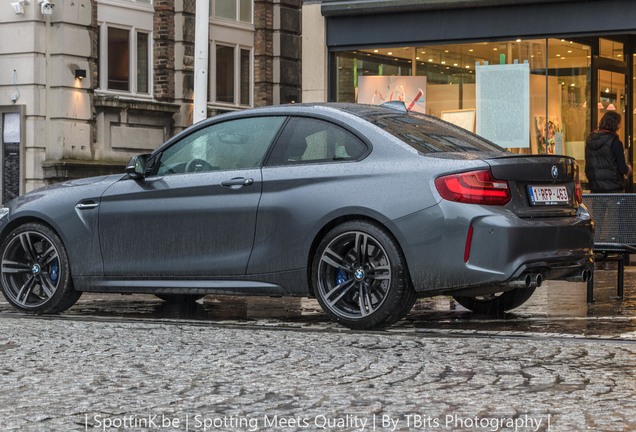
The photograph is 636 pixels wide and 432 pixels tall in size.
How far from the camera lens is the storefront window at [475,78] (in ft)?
62.4

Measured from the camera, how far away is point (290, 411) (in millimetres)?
5398

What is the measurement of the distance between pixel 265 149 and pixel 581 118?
11103 mm

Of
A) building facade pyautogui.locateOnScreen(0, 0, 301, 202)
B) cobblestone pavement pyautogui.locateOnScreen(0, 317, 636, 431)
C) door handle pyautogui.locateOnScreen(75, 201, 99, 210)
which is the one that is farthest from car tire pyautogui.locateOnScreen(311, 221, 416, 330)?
building facade pyautogui.locateOnScreen(0, 0, 301, 202)

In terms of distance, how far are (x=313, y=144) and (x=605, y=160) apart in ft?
26.7

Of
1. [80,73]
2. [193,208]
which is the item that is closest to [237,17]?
[80,73]

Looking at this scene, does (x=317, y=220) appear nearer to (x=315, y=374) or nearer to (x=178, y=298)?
(x=315, y=374)

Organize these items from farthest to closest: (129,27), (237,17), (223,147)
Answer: (237,17), (129,27), (223,147)

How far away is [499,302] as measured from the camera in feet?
32.7

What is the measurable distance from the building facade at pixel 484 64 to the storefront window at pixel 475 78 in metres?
0.01

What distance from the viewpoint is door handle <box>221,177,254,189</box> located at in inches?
356

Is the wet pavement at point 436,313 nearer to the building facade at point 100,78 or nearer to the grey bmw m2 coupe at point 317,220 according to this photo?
A: the grey bmw m2 coupe at point 317,220

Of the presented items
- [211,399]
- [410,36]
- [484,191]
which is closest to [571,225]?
[484,191]

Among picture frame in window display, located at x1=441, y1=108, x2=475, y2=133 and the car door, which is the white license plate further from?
picture frame in window display, located at x1=441, y1=108, x2=475, y2=133

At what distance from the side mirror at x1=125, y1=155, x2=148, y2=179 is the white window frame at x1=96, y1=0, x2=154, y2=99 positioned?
59.3ft
